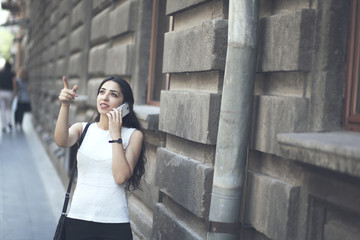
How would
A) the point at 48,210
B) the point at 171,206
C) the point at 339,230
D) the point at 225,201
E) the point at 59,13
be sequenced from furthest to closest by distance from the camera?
the point at 59,13 < the point at 48,210 < the point at 171,206 < the point at 225,201 < the point at 339,230

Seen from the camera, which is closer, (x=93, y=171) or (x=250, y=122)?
(x=250, y=122)

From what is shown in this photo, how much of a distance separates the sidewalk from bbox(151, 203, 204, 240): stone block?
75.7 inches

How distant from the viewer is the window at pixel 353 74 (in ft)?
8.34

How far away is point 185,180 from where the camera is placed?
3643 mm

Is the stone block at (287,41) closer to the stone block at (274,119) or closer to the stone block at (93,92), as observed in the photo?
the stone block at (274,119)

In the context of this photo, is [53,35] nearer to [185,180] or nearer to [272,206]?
[185,180]

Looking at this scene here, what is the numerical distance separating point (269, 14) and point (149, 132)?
2116 millimetres

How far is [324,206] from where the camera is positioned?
2.49 meters

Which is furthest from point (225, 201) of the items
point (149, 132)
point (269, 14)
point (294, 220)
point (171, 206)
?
point (149, 132)

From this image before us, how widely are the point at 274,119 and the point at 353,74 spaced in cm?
45

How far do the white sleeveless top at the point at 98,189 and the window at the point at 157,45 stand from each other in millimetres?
2043

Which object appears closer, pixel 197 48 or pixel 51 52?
pixel 197 48

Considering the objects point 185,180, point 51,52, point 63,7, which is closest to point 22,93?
point 51,52

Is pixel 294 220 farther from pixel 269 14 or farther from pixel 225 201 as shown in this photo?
pixel 269 14
